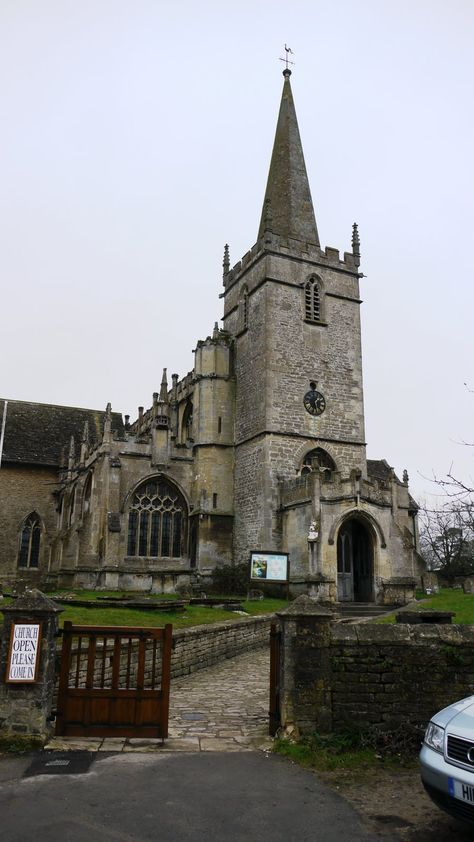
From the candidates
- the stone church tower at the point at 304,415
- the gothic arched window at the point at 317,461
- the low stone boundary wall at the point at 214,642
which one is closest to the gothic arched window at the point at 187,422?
the stone church tower at the point at 304,415

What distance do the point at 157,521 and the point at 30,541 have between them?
1164 cm

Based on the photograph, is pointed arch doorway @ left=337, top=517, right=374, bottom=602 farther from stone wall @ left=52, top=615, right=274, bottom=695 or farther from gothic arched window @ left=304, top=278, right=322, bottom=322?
gothic arched window @ left=304, top=278, right=322, bottom=322

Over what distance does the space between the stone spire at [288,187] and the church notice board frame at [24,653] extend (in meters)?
30.9

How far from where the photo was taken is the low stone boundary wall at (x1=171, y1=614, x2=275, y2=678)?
46.1ft

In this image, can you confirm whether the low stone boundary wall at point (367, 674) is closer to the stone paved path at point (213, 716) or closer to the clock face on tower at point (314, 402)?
the stone paved path at point (213, 716)

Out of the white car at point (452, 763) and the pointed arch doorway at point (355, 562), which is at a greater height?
the pointed arch doorway at point (355, 562)

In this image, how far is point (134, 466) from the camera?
111 ft

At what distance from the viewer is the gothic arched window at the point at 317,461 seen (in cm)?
3382

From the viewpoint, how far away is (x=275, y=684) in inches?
369

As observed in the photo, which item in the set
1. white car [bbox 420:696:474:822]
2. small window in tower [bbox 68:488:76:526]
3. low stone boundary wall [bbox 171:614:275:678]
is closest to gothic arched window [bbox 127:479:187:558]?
small window in tower [bbox 68:488:76:526]

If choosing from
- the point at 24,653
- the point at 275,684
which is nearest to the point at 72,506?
the point at 24,653

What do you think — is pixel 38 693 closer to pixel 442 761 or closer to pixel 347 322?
pixel 442 761

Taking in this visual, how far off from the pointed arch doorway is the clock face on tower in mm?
6716

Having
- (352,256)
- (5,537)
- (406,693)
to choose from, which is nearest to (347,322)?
(352,256)
